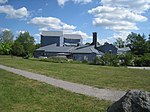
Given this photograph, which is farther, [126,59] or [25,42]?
[25,42]

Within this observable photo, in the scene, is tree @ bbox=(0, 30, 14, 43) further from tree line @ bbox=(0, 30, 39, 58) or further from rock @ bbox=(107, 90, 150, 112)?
rock @ bbox=(107, 90, 150, 112)

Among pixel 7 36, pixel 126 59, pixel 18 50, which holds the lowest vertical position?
pixel 126 59

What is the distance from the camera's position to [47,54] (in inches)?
2918

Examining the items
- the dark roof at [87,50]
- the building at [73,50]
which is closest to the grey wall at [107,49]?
the building at [73,50]

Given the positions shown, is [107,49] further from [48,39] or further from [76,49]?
[48,39]

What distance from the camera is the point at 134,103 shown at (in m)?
→ 6.06

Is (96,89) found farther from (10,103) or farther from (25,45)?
(25,45)

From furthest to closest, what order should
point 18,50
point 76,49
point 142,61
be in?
point 18,50 → point 76,49 → point 142,61

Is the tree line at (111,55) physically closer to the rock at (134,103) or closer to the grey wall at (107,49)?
the grey wall at (107,49)

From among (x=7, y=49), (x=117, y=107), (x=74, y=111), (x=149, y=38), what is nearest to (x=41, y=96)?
(x=74, y=111)

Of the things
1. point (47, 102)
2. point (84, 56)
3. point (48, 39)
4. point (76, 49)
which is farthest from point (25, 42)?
point (47, 102)

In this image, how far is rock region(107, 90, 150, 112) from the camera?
5977mm

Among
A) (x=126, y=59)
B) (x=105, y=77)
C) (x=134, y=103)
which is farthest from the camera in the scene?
(x=126, y=59)

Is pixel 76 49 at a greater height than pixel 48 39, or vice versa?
pixel 48 39
